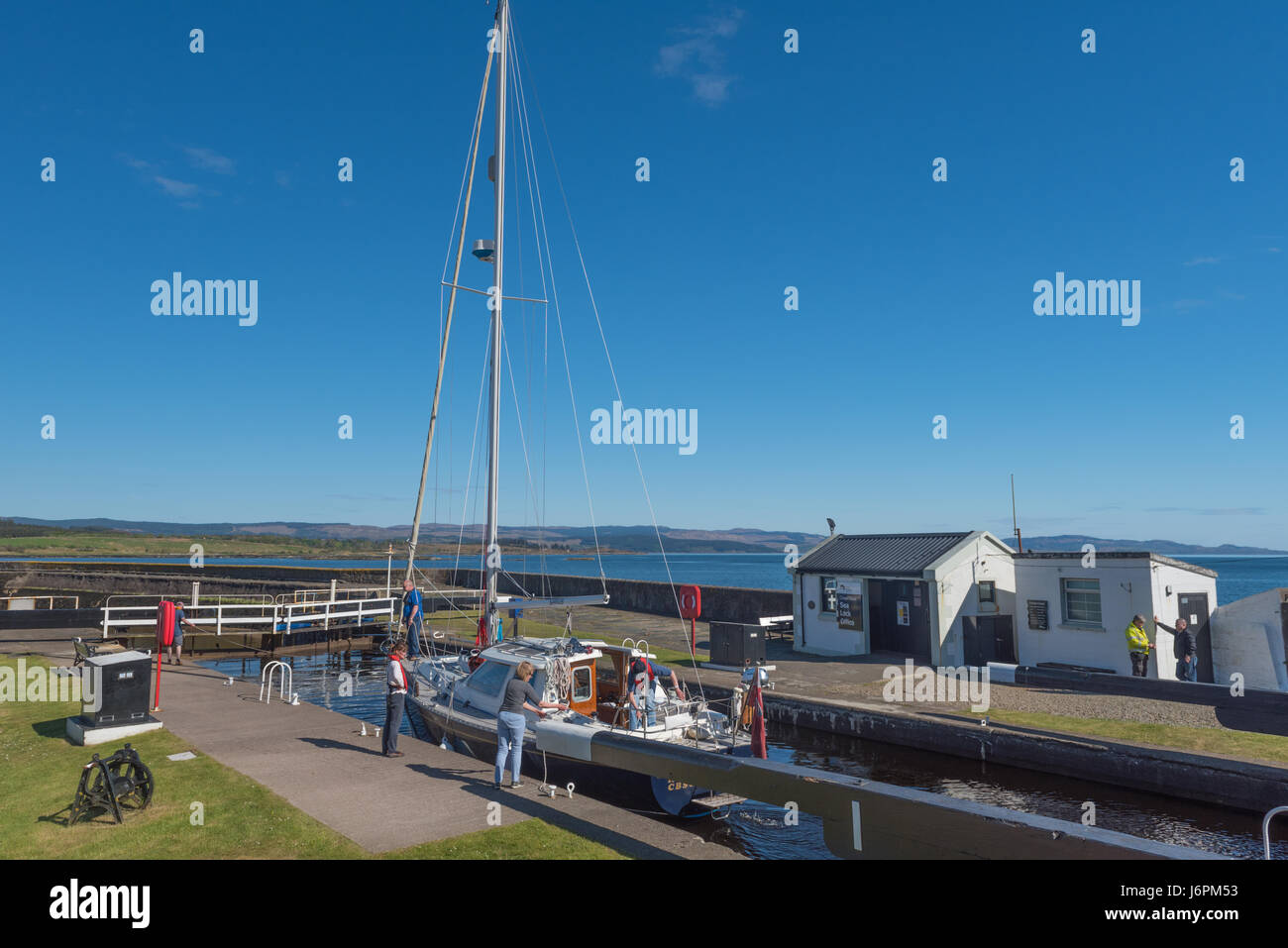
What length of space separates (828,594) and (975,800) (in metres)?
11.7

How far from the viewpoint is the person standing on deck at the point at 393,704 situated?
11828 mm

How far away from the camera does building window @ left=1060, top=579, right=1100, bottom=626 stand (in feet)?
66.4

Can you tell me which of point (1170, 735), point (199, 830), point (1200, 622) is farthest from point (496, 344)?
point (1200, 622)

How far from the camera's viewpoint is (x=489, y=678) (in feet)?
47.4

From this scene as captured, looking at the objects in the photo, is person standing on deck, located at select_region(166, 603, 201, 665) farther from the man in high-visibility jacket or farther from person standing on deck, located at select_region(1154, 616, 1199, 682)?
person standing on deck, located at select_region(1154, 616, 1199, 682)

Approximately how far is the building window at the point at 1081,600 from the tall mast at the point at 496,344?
1565cm

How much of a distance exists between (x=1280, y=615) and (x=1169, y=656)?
10.1 ft

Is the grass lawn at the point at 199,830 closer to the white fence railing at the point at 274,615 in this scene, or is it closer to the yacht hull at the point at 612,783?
the yacht hull at the point at 612,783

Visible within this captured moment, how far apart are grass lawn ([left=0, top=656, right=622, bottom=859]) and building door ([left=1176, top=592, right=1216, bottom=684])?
19.5 m

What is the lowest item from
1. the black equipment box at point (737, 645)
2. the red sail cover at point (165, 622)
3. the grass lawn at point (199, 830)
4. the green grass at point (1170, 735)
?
the green grass at point (1170, 735)

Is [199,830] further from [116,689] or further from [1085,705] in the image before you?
[1085,705]

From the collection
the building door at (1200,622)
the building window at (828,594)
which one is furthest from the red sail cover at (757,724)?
the building door at (1200,622)
